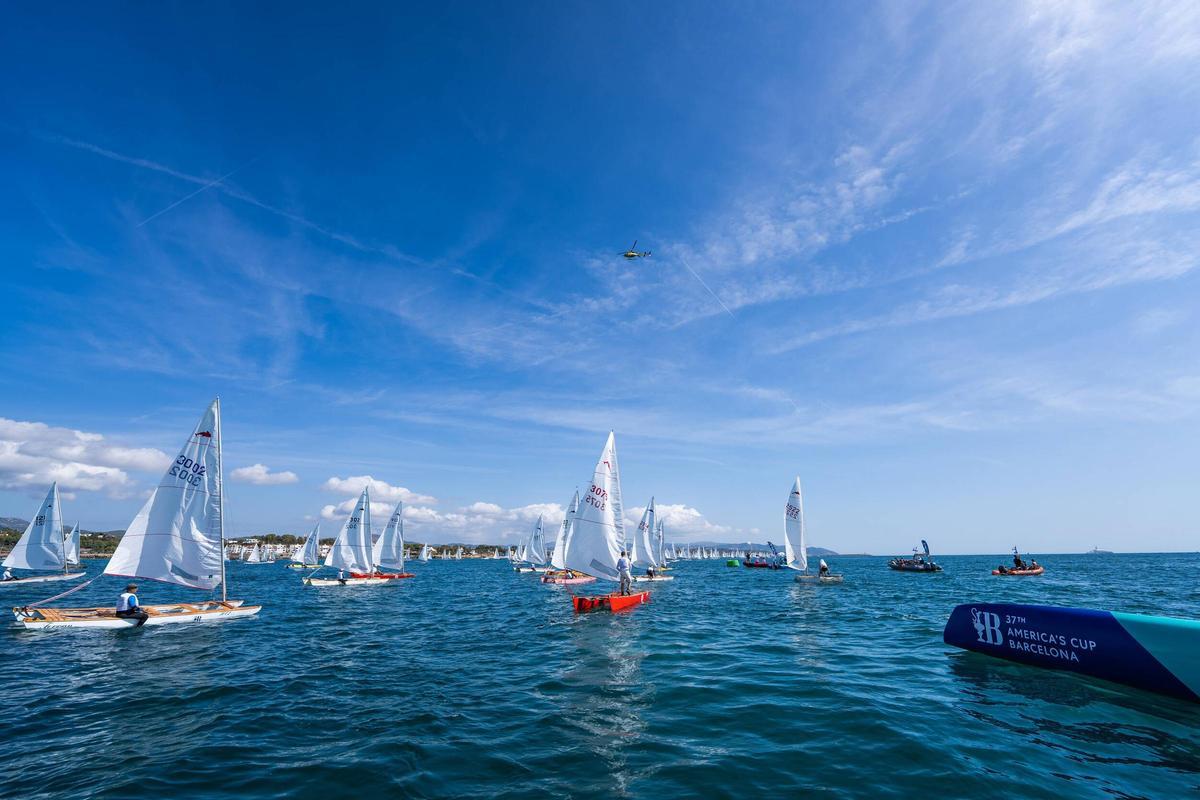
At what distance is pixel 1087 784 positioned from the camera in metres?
9.14

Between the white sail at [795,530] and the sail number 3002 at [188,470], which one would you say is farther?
the white sail at [795,530]

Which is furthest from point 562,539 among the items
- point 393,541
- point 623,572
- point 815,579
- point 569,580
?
point 623,572

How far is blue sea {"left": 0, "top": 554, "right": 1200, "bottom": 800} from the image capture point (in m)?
9.27

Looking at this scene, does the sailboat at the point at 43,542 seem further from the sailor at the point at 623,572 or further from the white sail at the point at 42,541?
the sailor at the point at 623,572

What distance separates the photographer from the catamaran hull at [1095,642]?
13.6 meters

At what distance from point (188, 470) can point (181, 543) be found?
3.80m

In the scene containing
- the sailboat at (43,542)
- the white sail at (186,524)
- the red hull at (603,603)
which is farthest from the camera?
the sailboat at (43,542)

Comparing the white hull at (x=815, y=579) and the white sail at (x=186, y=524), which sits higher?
the white sail at (x=186, y=524)

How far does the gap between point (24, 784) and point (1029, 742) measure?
746 inches

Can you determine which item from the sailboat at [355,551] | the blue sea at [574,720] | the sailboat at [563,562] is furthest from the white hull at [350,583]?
the blue sea at [574,720]

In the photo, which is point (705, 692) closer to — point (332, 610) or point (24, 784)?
point (24, 784)

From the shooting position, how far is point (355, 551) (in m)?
58.6

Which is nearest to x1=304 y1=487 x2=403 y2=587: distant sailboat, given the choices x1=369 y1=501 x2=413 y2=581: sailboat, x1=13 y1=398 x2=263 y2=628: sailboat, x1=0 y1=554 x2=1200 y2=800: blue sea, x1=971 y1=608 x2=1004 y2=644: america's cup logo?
x1=369 y1=501 x2=413 y2=581: sailboat

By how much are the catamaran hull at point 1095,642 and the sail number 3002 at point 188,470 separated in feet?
119
